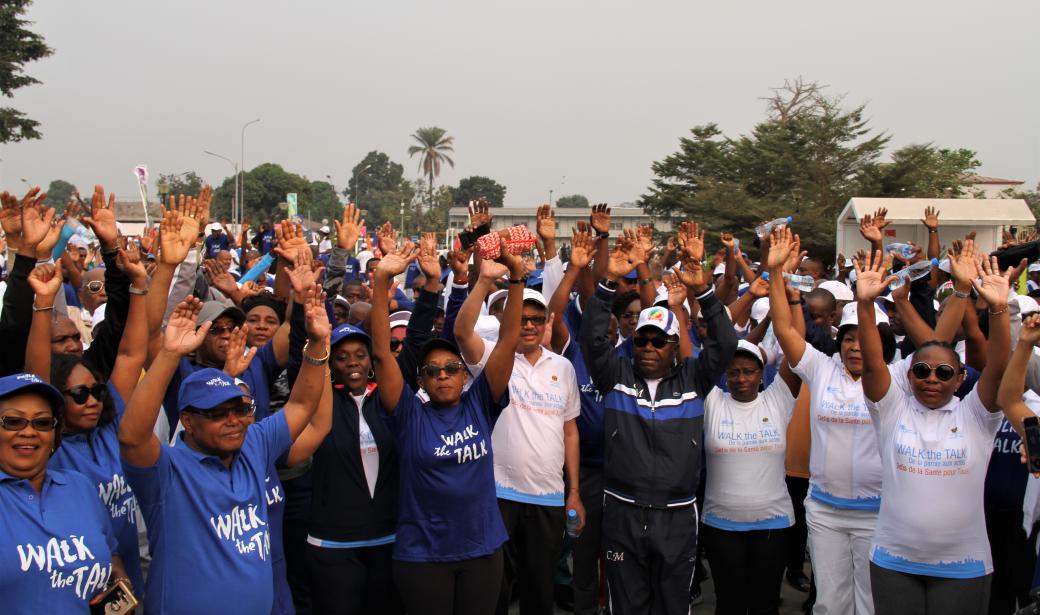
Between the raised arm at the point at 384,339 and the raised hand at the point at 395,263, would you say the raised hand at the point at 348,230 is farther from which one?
the raised arm at the point at 384,339

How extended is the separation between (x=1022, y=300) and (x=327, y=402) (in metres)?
4.44

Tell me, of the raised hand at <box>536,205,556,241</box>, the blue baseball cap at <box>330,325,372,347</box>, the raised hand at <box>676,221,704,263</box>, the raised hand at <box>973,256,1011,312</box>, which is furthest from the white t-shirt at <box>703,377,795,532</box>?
the blue baseball cap at <box>330,325,372,347</box>

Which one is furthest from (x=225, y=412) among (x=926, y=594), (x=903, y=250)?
(x=903, y=250)

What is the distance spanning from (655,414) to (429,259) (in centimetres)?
149

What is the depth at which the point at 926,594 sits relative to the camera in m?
4.24

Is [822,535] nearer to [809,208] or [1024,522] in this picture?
[1024,522]

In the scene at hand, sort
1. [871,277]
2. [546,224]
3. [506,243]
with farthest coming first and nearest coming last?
[546,224] < [871,277] < [506,243]

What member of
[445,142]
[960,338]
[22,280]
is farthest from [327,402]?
[445,142]

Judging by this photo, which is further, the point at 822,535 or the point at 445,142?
the point at 445,142

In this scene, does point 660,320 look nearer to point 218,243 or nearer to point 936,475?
point 936,475

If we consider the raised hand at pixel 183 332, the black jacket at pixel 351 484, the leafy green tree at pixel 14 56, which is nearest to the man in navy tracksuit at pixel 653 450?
the black jacket at pixel 351 484

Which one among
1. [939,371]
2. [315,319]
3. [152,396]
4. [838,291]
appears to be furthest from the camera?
[838,291]

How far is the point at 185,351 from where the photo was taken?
3258 millimetres

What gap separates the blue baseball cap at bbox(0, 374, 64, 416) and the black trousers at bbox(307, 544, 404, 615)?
172 cm
